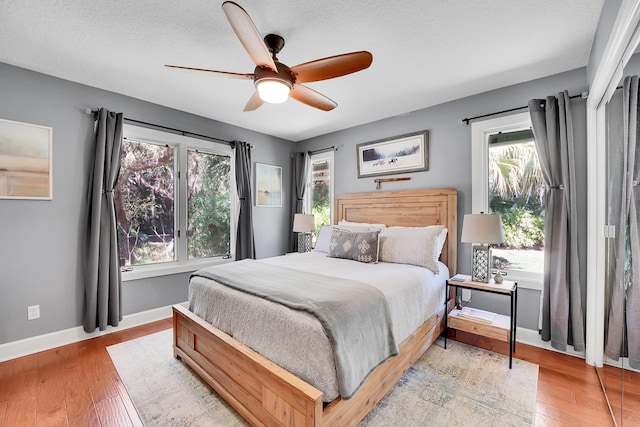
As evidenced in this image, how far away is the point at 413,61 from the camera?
7.93ft

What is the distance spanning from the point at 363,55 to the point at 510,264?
2641mm

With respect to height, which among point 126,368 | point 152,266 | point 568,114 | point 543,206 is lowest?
point 126,368

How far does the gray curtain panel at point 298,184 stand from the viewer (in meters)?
4.83

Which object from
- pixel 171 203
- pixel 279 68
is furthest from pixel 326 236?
pixel 279 68

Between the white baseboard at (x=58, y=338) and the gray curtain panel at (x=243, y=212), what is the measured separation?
135 cm

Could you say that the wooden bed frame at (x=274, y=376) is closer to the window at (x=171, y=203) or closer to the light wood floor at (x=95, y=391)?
the light wood floor at (x=95, y=391)

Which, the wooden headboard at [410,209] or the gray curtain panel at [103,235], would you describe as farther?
the wooden headboard at [410,209]

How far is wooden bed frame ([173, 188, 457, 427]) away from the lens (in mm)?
1376

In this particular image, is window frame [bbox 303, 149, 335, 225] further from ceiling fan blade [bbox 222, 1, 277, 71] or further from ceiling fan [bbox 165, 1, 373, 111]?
ceiling fan blade [bbox 222, 1, 277, 71]

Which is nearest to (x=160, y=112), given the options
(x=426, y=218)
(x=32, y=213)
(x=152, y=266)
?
(x=32, y=213)

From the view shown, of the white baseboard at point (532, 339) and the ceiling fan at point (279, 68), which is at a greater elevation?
the ceiling fan at point (279, 68)

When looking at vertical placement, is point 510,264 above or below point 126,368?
above

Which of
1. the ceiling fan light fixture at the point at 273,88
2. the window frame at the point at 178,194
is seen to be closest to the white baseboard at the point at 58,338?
the window frame at the point at 178,194

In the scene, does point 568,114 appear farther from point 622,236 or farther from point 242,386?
point 242,386
